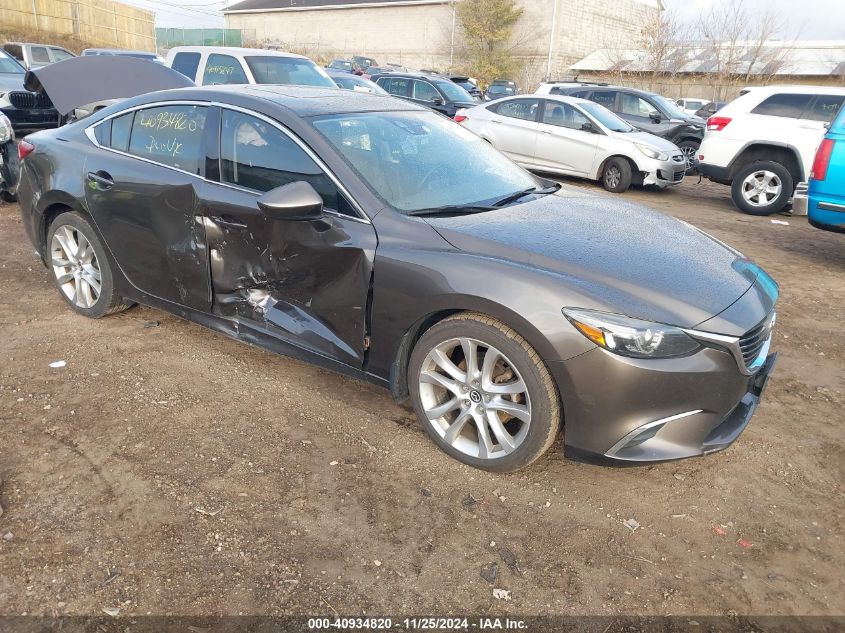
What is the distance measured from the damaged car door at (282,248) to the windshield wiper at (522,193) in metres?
0.82

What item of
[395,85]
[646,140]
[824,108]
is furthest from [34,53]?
[824,108]

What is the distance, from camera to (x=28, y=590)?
2.26 m

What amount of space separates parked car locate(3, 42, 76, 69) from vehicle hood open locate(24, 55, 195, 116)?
12.9 meters

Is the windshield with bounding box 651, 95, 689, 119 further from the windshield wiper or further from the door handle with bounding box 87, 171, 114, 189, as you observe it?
the door handle with bounding box 87, 171, 114, 189

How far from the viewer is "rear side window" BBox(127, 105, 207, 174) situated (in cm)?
373

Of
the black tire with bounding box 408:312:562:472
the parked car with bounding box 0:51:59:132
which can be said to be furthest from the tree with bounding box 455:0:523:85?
the black tire with bounding box 408:312:562:472

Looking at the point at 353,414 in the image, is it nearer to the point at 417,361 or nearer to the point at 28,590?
the point at 417,361

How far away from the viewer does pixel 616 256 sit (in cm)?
294

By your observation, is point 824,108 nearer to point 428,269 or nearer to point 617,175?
point 617,175

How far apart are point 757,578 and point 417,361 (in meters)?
1.62

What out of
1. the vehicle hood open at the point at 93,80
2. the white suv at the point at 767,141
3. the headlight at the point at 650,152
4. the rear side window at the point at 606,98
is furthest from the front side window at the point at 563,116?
the vehicle hood open at the point at 93,80

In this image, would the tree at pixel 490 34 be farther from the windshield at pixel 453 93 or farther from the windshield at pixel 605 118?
the windshield at pixel 605 118

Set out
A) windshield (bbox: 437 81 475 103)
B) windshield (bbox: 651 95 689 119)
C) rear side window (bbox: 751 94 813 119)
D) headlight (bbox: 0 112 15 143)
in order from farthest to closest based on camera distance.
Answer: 1. windshield (bbox: 437 81 475 103)
2. windshield (bbox: 651 95 689 119)
3. rear side window (bbox: 751 94 813 119)
4. headlight (bbox: 0 112 15 143)

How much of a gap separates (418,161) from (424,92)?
13.4 metres
